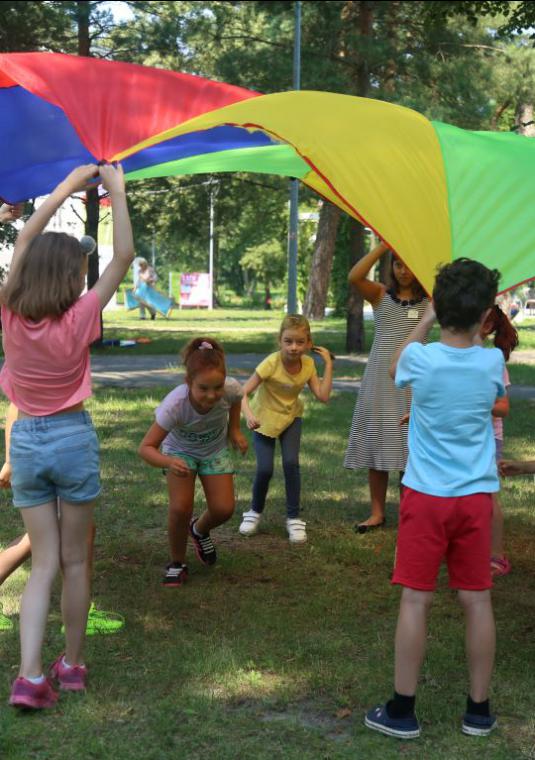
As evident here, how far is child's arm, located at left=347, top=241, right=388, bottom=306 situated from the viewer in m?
5.73

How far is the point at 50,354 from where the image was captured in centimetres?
361

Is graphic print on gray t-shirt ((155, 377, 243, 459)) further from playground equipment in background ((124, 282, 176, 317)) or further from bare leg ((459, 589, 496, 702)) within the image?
playground equipment in background ((124, 282, 176, 317))

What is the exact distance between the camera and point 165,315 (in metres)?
38.4

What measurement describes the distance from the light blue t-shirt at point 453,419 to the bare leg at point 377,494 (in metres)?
2.84

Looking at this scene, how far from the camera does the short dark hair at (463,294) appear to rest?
3438 millimetres

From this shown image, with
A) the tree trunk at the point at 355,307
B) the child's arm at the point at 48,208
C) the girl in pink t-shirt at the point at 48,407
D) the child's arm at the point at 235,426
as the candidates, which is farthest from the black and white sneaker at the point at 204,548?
the tree trunk at the point at 355,307

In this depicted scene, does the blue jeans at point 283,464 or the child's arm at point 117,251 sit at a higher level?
the child's arm at point 117,251

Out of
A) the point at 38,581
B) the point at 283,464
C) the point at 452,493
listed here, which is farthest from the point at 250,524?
the point at 452,493

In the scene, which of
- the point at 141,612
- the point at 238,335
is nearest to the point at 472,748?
the point at 141,612

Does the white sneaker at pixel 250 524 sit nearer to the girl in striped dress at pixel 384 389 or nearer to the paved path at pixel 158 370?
the girl in striped dress at pixel 384 389

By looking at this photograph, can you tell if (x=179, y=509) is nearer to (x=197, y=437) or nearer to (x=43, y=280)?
(x=197, y=437)

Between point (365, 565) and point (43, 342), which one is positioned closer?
point (43, 342)

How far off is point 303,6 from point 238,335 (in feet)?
25.6

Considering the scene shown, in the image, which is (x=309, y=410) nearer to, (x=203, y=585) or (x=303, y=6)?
(x=203, y=585)
